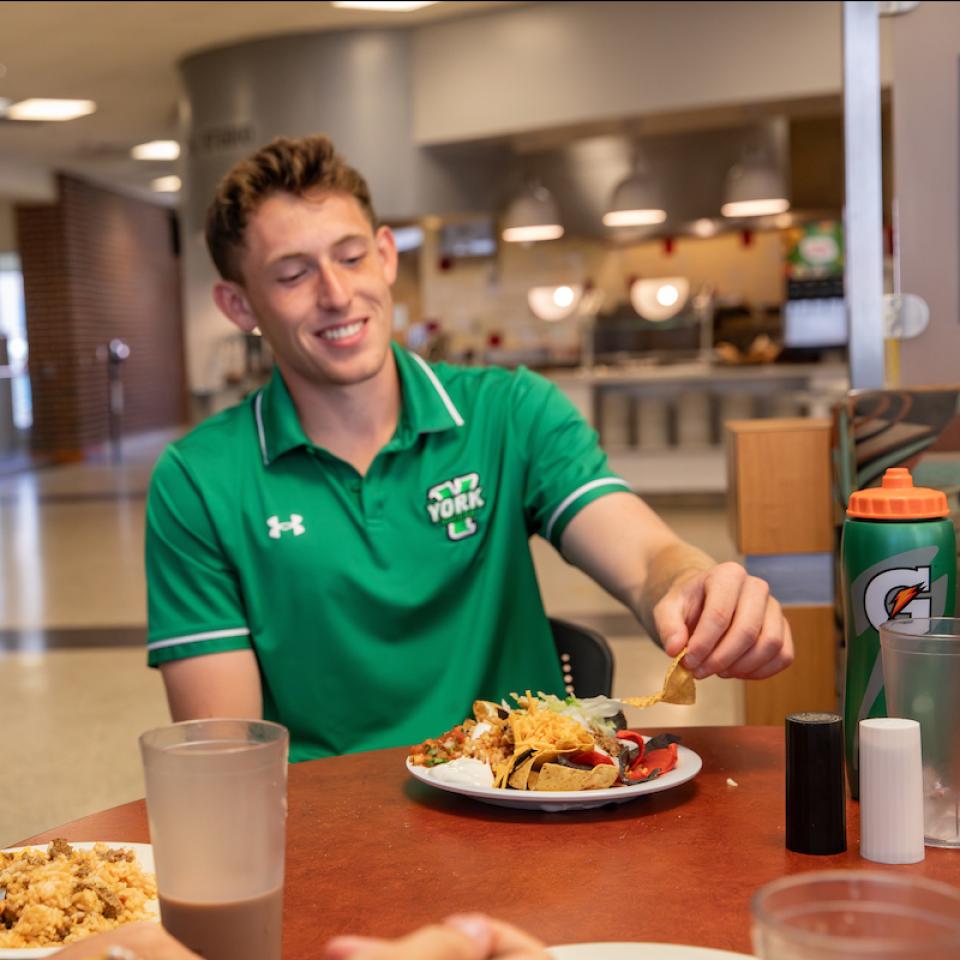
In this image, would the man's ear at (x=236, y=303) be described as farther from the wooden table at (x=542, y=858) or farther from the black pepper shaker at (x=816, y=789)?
the black pepper shaker at (x=816, y=789)

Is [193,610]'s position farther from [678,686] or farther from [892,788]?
[892,788]

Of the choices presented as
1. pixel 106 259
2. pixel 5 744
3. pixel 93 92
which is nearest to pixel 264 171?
pixel 5 744

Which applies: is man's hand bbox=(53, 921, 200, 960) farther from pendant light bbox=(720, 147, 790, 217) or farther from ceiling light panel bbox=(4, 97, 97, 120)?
ceiling light panel bbox=(4, 97, 97, 120)

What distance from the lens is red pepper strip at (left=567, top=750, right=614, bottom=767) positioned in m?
1.17

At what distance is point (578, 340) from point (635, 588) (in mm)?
9270

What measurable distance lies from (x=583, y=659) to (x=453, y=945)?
139 centimetres

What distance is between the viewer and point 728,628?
4.08 ft

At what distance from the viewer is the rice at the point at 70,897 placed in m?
0.91

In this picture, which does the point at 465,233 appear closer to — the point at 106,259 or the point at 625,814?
the point at 106,259

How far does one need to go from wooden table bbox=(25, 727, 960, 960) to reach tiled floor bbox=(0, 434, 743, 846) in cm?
191

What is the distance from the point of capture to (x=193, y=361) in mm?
10422

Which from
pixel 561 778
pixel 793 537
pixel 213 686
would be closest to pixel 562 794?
pixel 561 778

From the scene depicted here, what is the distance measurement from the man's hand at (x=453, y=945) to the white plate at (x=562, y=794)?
53 cm

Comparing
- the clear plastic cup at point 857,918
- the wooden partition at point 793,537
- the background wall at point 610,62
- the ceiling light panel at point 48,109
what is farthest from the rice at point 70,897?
the ceiling light panel at point 48,109
